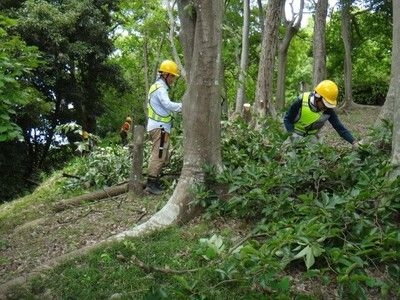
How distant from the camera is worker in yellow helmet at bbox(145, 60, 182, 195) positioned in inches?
270

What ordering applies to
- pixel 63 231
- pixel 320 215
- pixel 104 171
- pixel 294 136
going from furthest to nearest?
pixel 104 171 → pixel 294 136 → pixel 63 231 → pixel 320 215

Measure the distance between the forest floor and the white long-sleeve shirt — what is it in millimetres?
1115

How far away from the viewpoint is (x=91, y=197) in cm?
738

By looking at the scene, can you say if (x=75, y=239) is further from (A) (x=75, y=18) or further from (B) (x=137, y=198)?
(A) (x=75, y=18)

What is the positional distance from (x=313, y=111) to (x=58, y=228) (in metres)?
3.82

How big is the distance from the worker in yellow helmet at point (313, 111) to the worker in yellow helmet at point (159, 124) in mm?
1759

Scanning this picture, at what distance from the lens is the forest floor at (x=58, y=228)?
5.25 m

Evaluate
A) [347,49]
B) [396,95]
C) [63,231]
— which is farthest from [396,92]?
[347,49]

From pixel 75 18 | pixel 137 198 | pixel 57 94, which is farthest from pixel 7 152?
pixel 137 198

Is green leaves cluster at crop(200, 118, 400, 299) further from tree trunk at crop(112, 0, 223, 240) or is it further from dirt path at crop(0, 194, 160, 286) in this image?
dirt path at crop(0, 194, 160, 286)

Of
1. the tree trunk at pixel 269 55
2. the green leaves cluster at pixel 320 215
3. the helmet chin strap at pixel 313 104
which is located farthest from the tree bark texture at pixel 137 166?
the tree trunk at pixel 269 55

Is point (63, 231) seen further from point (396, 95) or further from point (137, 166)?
point (396, 95)

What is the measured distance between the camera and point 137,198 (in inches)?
273

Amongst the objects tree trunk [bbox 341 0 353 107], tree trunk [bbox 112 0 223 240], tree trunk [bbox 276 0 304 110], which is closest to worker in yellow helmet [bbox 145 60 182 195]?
tree trunk [bbox 112 0 223 240]
